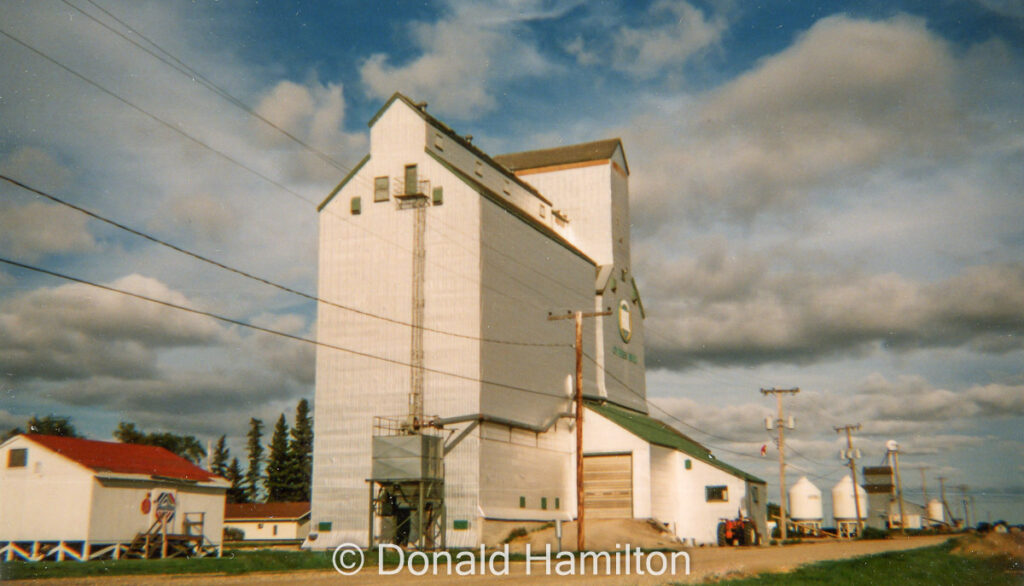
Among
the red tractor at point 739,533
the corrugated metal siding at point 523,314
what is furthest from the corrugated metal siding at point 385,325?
the red tractor at point 739,533

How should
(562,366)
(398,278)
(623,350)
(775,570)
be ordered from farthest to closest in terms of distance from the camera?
(623,350), (562,366), (398,278), (775,570)

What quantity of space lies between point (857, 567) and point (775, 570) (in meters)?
3.18

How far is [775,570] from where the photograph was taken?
26.2 metres

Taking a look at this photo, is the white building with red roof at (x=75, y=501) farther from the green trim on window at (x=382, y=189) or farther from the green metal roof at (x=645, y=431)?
the green metal roof at (x=645, y=431)

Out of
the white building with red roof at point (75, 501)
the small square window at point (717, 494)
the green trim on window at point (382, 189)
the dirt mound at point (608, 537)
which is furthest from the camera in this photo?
the small square window at point (717, 494)

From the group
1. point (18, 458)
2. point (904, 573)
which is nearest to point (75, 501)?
point (18, 458)

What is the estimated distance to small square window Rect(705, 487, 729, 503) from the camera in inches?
2194

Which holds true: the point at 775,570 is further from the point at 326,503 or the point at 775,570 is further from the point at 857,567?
the point at 326,503

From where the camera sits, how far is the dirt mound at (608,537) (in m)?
42.1

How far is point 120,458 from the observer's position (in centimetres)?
4278

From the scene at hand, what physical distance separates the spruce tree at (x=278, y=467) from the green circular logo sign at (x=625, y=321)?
46.4 m

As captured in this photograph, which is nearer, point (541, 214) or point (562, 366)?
point (562, 366)

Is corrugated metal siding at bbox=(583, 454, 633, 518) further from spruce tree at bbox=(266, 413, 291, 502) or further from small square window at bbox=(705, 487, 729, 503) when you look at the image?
spruce tree at bbox=(266, 413, 291, 502)

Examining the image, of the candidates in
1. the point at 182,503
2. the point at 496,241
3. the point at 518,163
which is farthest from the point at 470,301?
the point at 518,163
